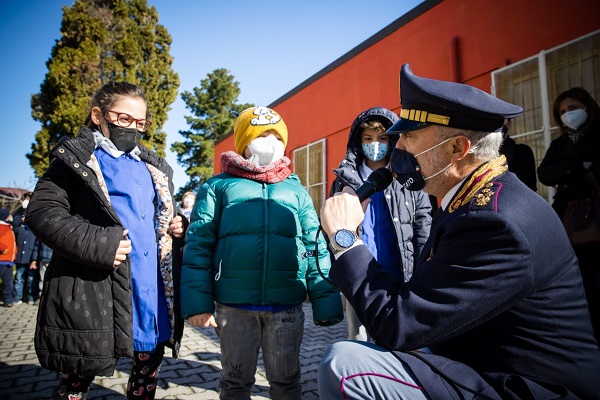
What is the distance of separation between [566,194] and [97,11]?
21.1m

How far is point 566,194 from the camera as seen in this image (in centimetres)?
324

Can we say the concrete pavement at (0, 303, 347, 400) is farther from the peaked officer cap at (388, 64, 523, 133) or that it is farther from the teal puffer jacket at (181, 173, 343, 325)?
the peaked officer cap at (388, 64, 523, 133)

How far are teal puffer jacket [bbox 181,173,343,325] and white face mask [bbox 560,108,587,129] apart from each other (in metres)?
2.75

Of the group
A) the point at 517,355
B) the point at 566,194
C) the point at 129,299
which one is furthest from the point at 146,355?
the point at 566,194

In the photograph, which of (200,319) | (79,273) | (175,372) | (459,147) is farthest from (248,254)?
(175,372)

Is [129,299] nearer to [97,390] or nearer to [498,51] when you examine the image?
[97,390]

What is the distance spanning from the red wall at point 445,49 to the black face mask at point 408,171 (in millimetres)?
4514

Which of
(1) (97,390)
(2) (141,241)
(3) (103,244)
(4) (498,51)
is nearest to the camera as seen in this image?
(3) (103,244)

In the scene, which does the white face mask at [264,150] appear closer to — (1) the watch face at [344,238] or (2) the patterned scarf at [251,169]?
(2) the patterned scarf at [251,169]

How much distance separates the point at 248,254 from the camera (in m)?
2.16

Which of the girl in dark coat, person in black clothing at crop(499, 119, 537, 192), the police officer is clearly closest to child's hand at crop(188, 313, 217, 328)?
the girl in dark coat

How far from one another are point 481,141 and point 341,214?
0.66m

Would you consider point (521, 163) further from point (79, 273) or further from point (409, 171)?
point (79, 273)

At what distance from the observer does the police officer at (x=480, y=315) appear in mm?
1159
